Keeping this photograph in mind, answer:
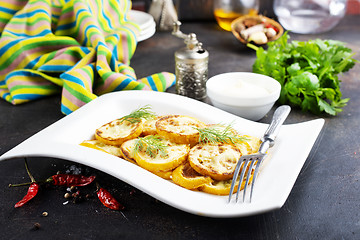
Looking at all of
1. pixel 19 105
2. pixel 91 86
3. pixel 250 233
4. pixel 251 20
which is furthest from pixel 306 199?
pixel 251 20

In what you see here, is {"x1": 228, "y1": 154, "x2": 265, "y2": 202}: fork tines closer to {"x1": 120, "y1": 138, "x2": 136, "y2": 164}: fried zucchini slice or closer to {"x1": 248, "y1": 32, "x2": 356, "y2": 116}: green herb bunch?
{"x1": 120, "y1": 138, "x2": 136, "y2": 164}: fried zucchini slice

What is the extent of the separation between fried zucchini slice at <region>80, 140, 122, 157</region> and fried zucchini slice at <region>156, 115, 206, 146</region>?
0.51ft

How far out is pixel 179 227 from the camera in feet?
4.09

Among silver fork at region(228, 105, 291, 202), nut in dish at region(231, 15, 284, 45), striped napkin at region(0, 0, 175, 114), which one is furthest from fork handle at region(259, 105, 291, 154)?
nut in dish at region(231, 15, 284, 45)

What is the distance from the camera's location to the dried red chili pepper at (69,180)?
1.44 meters

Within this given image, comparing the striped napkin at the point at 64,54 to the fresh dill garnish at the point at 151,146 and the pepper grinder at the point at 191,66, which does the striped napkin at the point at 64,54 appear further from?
the fresh dill garnish at the point at 151,146

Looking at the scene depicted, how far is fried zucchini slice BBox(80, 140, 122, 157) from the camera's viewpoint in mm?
1466

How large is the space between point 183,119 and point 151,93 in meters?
0.29

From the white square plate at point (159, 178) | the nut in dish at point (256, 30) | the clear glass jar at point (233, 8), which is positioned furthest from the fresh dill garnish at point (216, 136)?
the clear glass jar at point (233, 8)

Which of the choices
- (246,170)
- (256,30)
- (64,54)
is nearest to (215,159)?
(246,170)

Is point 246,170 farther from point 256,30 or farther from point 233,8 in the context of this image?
point 233,8

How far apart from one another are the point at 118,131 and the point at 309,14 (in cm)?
199

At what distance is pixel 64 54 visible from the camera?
2.19 m

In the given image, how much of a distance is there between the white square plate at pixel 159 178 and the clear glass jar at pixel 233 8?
4.76 ft
